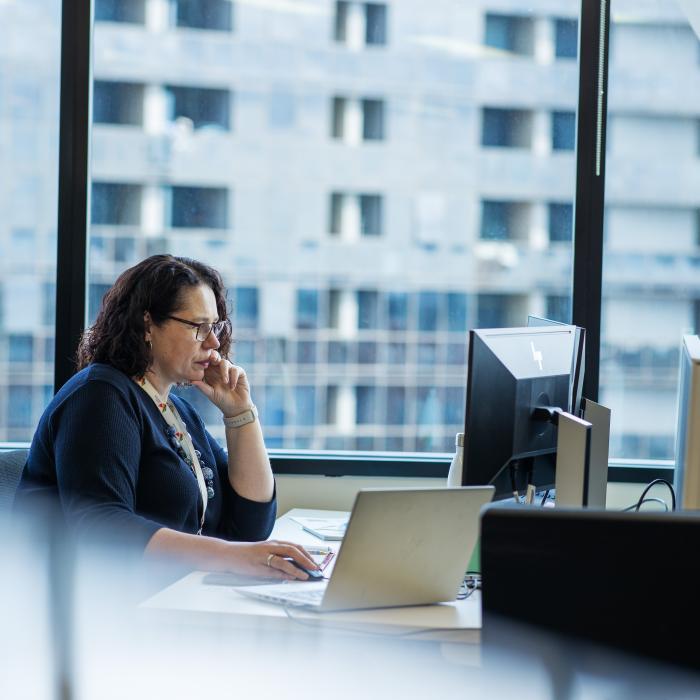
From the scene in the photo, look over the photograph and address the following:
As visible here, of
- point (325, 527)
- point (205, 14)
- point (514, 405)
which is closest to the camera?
point (514, 405)

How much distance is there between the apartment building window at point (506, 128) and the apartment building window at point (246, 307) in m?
0.85

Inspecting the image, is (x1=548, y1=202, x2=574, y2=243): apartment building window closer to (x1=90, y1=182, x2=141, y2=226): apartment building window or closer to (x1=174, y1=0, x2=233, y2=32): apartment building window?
(x1=174, y1=0, x2=233, y2=32): apartment building window

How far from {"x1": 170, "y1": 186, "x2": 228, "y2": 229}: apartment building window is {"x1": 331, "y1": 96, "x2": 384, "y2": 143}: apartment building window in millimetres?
405

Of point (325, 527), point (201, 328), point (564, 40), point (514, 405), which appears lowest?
point (325, 527)

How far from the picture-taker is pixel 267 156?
2.78 m

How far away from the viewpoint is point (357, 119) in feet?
9.09

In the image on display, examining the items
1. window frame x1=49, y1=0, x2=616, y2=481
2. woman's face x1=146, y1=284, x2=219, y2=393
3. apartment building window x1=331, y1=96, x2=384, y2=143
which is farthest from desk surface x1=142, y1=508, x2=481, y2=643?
apartment building window x1=331, y1=96, x2=384, y2=143

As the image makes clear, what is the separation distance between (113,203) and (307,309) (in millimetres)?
684

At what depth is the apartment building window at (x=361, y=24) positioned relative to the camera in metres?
2.75

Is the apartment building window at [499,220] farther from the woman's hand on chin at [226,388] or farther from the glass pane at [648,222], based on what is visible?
the woman's hand on chin at [226,388]

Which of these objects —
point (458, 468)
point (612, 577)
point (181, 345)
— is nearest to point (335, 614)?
point (458, 468)

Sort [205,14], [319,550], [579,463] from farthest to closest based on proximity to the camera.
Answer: [205,14]
[319,550]
[579,463]

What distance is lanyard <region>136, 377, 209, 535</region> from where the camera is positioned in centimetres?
209

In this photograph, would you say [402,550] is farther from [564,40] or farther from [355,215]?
[564,40]
